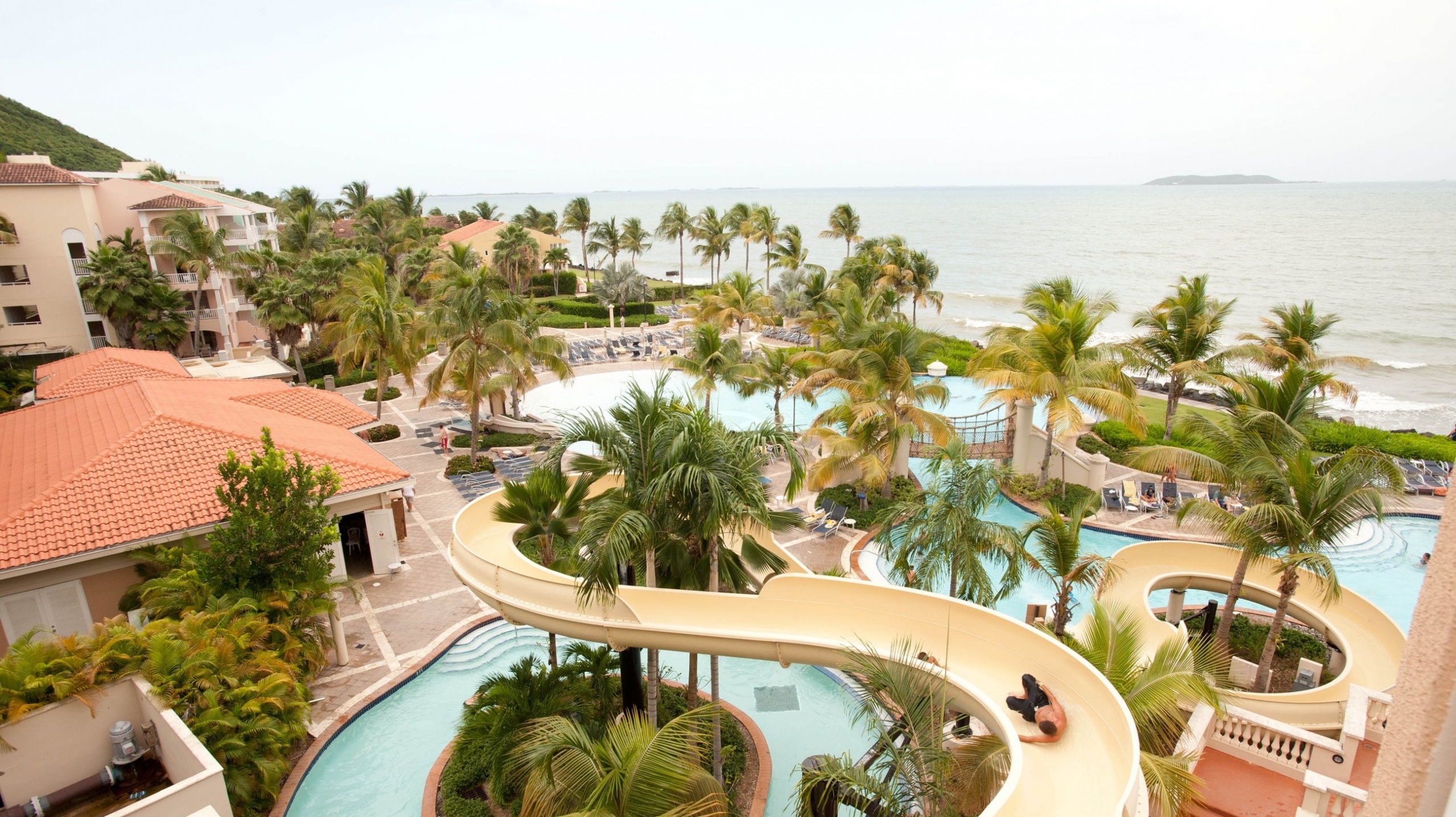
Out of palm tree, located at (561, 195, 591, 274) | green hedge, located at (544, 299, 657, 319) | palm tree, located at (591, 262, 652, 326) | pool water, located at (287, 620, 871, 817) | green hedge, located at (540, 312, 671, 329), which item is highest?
palm tree, located at (561, 195, 591, 274)

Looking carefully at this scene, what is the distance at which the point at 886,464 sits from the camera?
71.0 feet

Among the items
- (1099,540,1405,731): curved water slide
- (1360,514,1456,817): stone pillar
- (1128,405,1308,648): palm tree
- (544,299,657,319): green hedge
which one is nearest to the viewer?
(1360,514,1456,817): stone pillar

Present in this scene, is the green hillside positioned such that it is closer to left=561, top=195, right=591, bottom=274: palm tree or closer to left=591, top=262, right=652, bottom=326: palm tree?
left=561, top=195, right=591, bottom=274: palm tree

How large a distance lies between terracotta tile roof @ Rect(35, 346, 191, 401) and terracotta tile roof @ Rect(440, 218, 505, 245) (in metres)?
38.5

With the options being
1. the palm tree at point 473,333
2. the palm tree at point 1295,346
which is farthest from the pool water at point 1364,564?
the palm tree at point 473,333

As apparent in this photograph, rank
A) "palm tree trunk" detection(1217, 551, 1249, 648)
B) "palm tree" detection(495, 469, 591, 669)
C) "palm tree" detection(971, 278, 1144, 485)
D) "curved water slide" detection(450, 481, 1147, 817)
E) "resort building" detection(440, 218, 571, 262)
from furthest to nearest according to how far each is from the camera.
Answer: "resort building" detection(440, 218, 571, 262)
"palm tree" detection(971, 278, 1144, 485)
"palm tree trunk" detection(1217, 551, 1249, 648)
"palm tree" detection(495, 469, 591, 669)
"curved water slide" detection(450, 481, 1147, 817)

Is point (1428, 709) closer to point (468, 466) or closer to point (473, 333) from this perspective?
point (468, 466)

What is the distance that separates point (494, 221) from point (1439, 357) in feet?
249

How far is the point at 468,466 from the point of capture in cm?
2612

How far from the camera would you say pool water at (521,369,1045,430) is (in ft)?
112

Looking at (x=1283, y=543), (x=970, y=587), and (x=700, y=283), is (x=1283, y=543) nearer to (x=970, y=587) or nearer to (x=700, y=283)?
(x=970, y=587)

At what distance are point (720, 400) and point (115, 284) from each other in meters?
27.3

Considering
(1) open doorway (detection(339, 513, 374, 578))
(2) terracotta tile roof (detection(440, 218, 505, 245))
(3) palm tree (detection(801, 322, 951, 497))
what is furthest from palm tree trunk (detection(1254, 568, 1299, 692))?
(2) terracotta tile roof (detection(440, 218, 505, 245))

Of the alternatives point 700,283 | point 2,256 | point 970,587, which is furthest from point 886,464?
point 700,283
